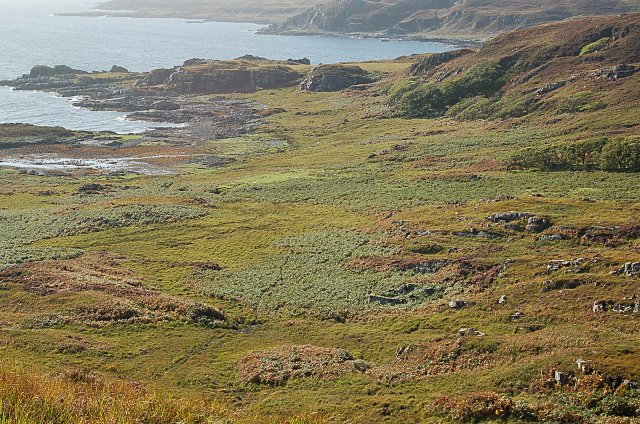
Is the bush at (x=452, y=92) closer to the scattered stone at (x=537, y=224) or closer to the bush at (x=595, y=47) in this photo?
the bush at (x=595, y=47)

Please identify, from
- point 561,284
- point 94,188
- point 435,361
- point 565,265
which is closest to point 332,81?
point 94,188

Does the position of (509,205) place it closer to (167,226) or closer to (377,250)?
(377,250)

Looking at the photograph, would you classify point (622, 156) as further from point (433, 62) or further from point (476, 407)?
point (433, 62)

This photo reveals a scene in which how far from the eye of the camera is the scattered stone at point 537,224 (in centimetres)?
5912

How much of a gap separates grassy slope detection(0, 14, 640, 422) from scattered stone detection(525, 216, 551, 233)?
1.71 meters

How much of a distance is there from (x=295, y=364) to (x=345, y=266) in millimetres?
22523

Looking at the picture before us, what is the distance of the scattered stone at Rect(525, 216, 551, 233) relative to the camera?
2328 inches

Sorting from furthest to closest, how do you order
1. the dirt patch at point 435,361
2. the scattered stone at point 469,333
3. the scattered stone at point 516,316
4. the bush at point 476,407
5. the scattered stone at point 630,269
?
1. the scattered stone at point 630,269
2. the scattered stone at point 516,316
3. the scattered stone at point 469,333
4. the dirt patch at point 435,361
5. the bush at point 476,407

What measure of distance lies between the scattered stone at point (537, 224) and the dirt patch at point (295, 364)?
29845mm

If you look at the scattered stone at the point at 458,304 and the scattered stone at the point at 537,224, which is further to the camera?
the scattered stone at the point at 537,224

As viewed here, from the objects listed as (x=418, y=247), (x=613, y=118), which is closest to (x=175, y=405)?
(x=418, y=247)

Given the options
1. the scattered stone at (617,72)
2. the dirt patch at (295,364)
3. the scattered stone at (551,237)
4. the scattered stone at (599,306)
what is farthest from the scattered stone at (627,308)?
the scattered stone at (617,72)

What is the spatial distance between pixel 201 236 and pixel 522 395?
50.8 metres

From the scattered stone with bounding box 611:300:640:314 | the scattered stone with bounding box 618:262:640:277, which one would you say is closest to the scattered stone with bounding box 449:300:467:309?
the scattered stone with bounding box 611:300:640:314
